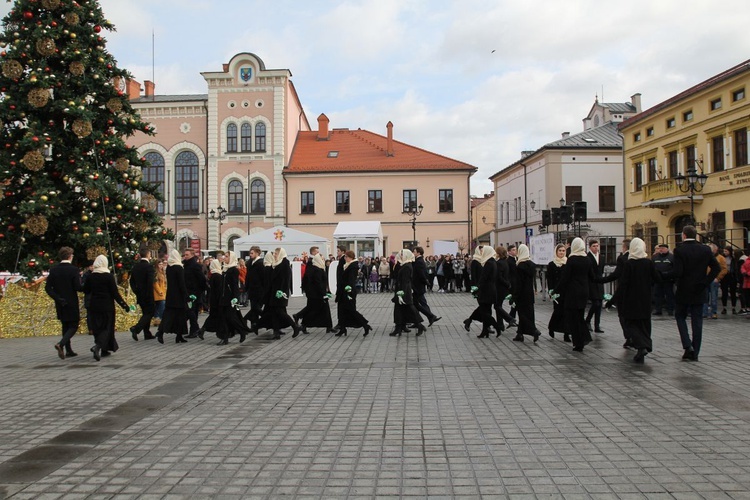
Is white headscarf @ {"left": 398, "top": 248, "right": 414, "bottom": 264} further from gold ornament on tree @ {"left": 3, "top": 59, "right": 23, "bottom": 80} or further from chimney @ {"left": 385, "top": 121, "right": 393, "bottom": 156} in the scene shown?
chimney @ {"left": 385, "top": 121, "right": 393, "bottom": 156}

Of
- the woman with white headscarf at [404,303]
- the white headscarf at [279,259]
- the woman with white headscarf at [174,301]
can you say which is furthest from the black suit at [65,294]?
the woman with white headscarf at [404,303]

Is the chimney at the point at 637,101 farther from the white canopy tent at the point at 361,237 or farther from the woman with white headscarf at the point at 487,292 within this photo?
the woman with white headscarf at the point at 487,292

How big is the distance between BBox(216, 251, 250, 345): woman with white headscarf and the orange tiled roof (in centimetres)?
3950

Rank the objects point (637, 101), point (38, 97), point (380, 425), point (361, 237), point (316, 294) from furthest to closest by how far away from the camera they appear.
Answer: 1. point (637, 101)
2. point (361, 237)
3. point (38, 97)
4. point (316, 294)
5. point (380, 425)

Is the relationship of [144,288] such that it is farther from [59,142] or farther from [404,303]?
[404,303]

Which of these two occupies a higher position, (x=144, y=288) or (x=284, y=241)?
(x=284, y=241)

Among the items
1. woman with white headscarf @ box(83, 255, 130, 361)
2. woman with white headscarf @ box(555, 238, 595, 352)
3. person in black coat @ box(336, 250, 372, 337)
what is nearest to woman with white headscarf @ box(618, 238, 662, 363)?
woman with white headscarf @ box(555, 238, 595, 352)

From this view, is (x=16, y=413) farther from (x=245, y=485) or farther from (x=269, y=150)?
(x=269, y=150)

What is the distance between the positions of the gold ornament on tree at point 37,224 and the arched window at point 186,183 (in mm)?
37758

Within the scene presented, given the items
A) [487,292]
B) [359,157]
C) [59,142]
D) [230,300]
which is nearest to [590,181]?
[359,157]

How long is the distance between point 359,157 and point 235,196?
35.5 ft

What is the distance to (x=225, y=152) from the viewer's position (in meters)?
51.5

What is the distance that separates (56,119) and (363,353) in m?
10.3

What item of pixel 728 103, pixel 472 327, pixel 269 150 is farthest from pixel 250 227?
pixel 472 327
